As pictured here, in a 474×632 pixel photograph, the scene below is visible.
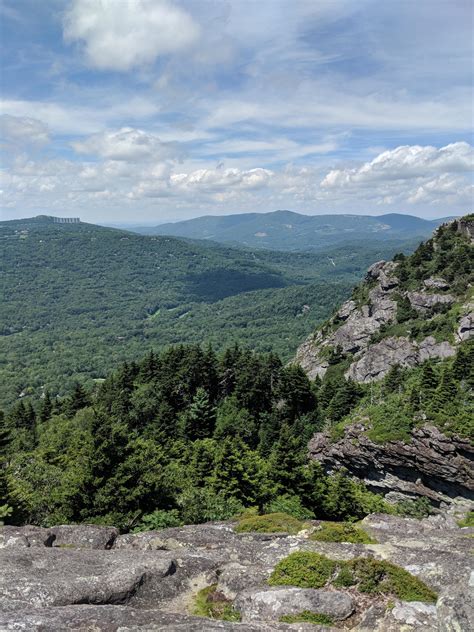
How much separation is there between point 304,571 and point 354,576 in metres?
1.68

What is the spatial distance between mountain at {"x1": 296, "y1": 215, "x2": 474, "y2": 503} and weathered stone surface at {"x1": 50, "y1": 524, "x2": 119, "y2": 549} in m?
37.0

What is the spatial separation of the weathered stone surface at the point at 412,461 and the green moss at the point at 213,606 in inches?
1519

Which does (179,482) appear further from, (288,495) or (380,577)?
(380,577)

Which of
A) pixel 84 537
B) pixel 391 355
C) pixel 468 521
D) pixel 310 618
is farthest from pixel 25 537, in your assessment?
pixel 391 355

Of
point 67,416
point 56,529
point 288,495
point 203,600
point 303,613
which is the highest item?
point 303,613

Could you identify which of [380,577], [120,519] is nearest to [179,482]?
[120,519]

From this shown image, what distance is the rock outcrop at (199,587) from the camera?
10.7m

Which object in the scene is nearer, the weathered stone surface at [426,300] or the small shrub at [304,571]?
the small shrub at [304,571]

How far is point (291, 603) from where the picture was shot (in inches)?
481

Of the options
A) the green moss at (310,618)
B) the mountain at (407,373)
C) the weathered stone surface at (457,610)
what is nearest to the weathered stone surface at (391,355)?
the mountain at (407,373)

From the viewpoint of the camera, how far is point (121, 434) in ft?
110

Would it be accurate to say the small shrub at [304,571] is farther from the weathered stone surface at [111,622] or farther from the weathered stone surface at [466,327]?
the weathered stone surface at [466,327]

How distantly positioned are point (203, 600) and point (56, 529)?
1072 cm

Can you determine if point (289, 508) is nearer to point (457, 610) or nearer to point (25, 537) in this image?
point (25, 537)
